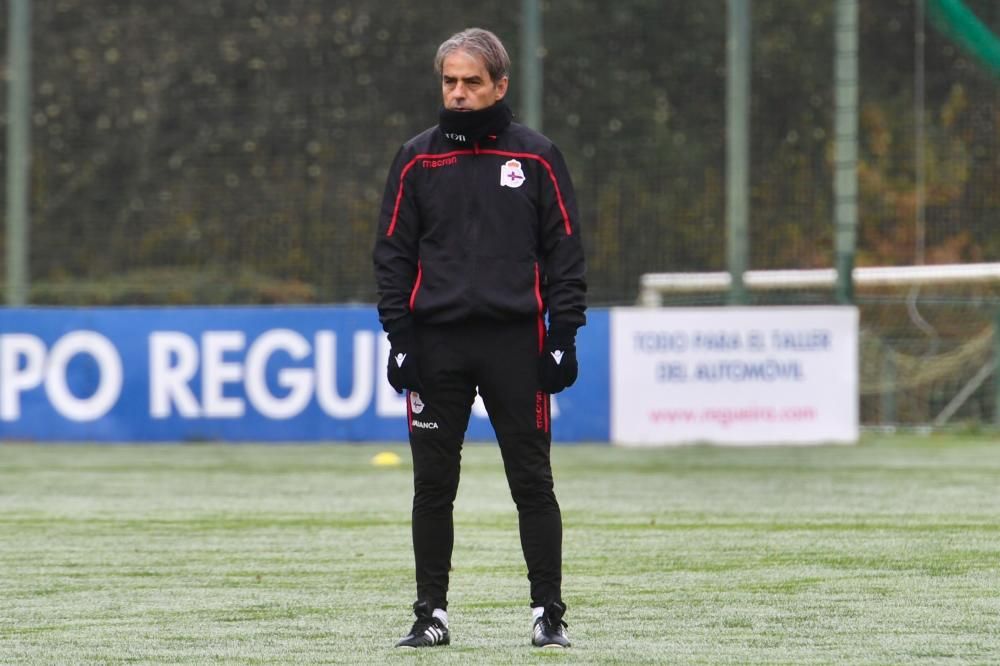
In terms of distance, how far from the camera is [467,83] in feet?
16.7

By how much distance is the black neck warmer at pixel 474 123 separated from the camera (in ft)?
16.6

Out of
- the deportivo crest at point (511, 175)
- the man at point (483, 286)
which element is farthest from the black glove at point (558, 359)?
the deportivo crest at point (511, 175)

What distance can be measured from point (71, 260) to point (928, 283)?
7.04 meters

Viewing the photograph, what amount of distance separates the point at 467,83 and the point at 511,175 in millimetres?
264

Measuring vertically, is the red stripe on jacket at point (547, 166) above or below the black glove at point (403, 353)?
above

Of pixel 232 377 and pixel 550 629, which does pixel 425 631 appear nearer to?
pixel 550 629

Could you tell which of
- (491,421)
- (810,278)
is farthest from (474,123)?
(810,278)

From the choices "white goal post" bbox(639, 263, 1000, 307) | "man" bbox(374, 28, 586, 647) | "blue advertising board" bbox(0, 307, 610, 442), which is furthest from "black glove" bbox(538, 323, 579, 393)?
"white goal post" bbox(639, 263, 1000, 307)

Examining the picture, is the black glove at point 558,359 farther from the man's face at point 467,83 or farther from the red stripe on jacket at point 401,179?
the man's face at point 467,83

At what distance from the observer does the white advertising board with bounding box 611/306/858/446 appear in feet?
45.2

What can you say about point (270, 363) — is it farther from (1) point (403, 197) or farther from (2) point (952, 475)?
(1) point (403, 197)

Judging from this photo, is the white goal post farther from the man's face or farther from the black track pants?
the man's face

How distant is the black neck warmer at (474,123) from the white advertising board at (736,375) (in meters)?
8.68

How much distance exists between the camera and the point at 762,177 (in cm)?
1587
